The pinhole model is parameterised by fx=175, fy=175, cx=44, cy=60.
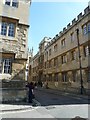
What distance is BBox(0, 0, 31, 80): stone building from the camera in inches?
563

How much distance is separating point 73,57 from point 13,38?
553 inches

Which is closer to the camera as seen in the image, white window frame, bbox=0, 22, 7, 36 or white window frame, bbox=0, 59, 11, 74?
white window frame, bbox=0, 59, 11, 74

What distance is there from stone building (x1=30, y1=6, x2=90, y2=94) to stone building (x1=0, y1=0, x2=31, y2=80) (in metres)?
10.3

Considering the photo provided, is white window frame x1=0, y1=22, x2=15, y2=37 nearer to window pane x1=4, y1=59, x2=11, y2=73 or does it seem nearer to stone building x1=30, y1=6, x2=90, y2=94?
window pane x1=4, y1=59, x2=11, y2=73

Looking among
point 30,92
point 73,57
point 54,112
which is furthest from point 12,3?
point 73,57

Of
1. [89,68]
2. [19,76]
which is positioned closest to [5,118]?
[19,76]

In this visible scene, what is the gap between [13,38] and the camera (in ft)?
48.9

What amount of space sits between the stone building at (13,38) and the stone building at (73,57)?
10.3m

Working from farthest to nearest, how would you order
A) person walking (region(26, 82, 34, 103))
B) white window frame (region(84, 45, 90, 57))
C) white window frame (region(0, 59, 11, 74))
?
white window frame (region(84, 45, 90, 57)), white window frame (region(0, 59, 11, 74)), person walking (region(26, 82, 34, 103))

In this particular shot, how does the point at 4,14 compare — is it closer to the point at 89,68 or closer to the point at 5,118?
the point at 5,118

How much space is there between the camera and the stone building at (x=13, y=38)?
14.3 meters

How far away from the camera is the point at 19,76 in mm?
14492

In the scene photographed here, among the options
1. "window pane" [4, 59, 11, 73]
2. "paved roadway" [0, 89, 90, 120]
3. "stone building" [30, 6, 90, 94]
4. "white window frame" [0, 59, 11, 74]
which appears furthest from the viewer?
"stone building" [30, 6, 90, 94]

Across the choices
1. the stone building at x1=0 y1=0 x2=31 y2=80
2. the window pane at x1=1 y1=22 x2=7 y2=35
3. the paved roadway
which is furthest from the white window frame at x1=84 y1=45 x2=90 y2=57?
the window pane at x1=1 y1=22 x2=7 y2=35
